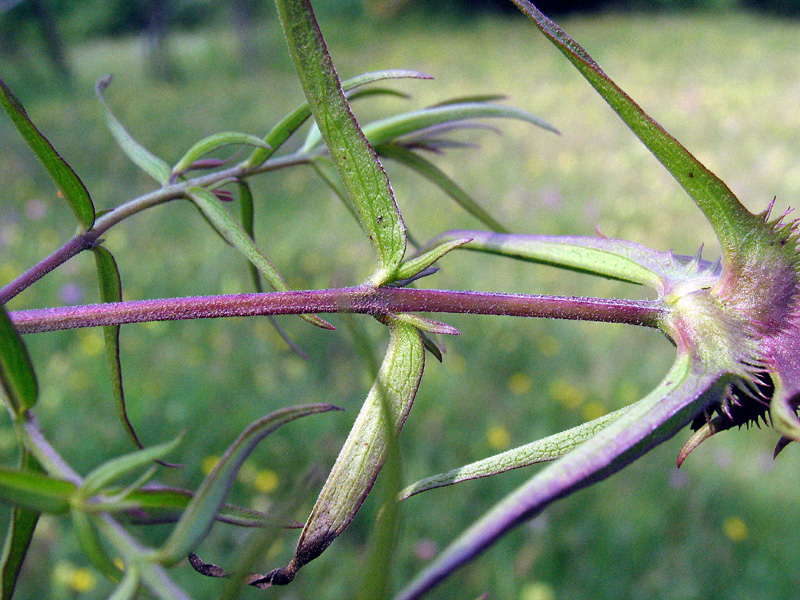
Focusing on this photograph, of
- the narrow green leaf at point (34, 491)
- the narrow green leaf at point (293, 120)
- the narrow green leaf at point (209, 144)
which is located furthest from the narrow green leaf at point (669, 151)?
the narrow green leaf at point (34, 491)

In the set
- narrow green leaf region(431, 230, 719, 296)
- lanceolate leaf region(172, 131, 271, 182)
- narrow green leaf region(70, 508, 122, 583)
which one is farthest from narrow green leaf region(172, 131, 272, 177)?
narrow green leaf region(70, 508, 122, 583)

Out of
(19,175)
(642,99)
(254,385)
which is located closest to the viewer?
(254,385)

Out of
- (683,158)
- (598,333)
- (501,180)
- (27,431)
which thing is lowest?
(598,333)

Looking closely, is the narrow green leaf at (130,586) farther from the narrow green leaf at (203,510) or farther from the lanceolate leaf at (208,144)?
the lanceolate leaf at (208,144)

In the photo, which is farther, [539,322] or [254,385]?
[539,322]

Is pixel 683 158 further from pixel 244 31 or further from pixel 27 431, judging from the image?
pixel 244 31

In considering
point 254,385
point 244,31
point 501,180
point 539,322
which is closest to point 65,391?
point 254,385
